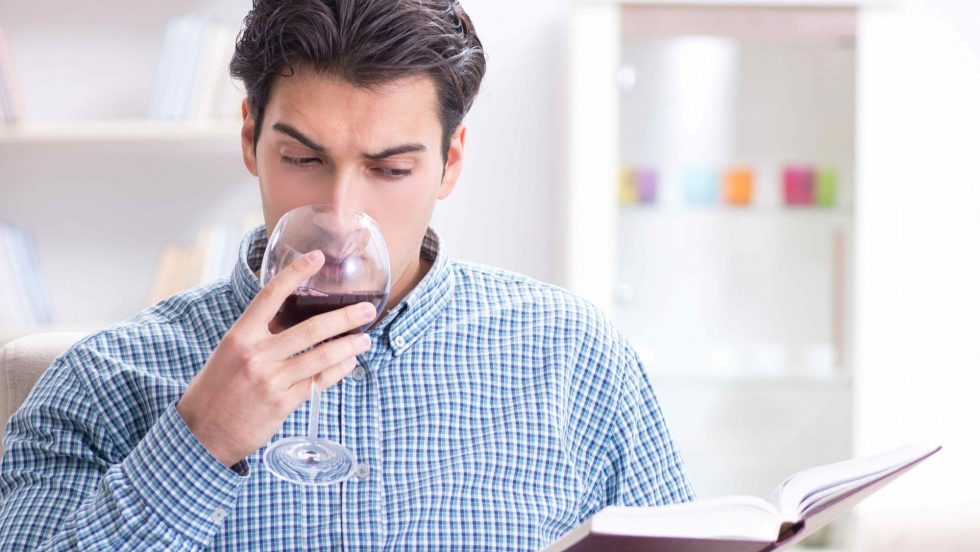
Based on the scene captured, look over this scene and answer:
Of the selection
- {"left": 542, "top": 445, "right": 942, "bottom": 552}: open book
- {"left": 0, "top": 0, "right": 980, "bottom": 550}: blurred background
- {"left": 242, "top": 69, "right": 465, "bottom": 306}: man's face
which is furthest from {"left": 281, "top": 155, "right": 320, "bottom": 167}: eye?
{"left": 0, "top": 0, "right": 980, "bottom": 550}: blurred background

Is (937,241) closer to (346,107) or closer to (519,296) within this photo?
(519,296)

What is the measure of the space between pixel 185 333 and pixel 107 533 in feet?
1.15

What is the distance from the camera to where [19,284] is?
3.07 meters

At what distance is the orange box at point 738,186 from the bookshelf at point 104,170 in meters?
1.34

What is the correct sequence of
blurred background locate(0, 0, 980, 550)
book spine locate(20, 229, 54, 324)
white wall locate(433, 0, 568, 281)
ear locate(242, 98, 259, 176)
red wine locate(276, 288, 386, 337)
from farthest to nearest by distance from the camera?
white wall locate(433, 0, 568, 281) → book spine locate(20, 229, 54, 324) → blurred background locate(0, 0, 980, 550) → ear locate(242, 98, 259, 176) → red wine locate(276, 288, 386, 337)

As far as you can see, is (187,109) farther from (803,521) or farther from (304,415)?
(803,521)

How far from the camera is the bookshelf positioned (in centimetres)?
325

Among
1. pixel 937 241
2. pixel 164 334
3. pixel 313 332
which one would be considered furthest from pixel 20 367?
pixel 937 241

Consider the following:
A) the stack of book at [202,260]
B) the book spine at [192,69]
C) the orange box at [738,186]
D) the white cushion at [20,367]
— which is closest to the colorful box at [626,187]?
the orange box at [738,186]

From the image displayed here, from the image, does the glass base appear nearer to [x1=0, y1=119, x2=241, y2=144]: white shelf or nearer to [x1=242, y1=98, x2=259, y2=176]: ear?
[x1=242, y1=98, x2=259, y2=176]: ear

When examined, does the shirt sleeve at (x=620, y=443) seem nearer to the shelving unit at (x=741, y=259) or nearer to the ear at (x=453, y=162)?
the ear at (x=453, y=162)

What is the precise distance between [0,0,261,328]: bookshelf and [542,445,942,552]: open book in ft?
7.99

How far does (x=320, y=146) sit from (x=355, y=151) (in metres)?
0.04

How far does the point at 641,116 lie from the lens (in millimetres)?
3129
